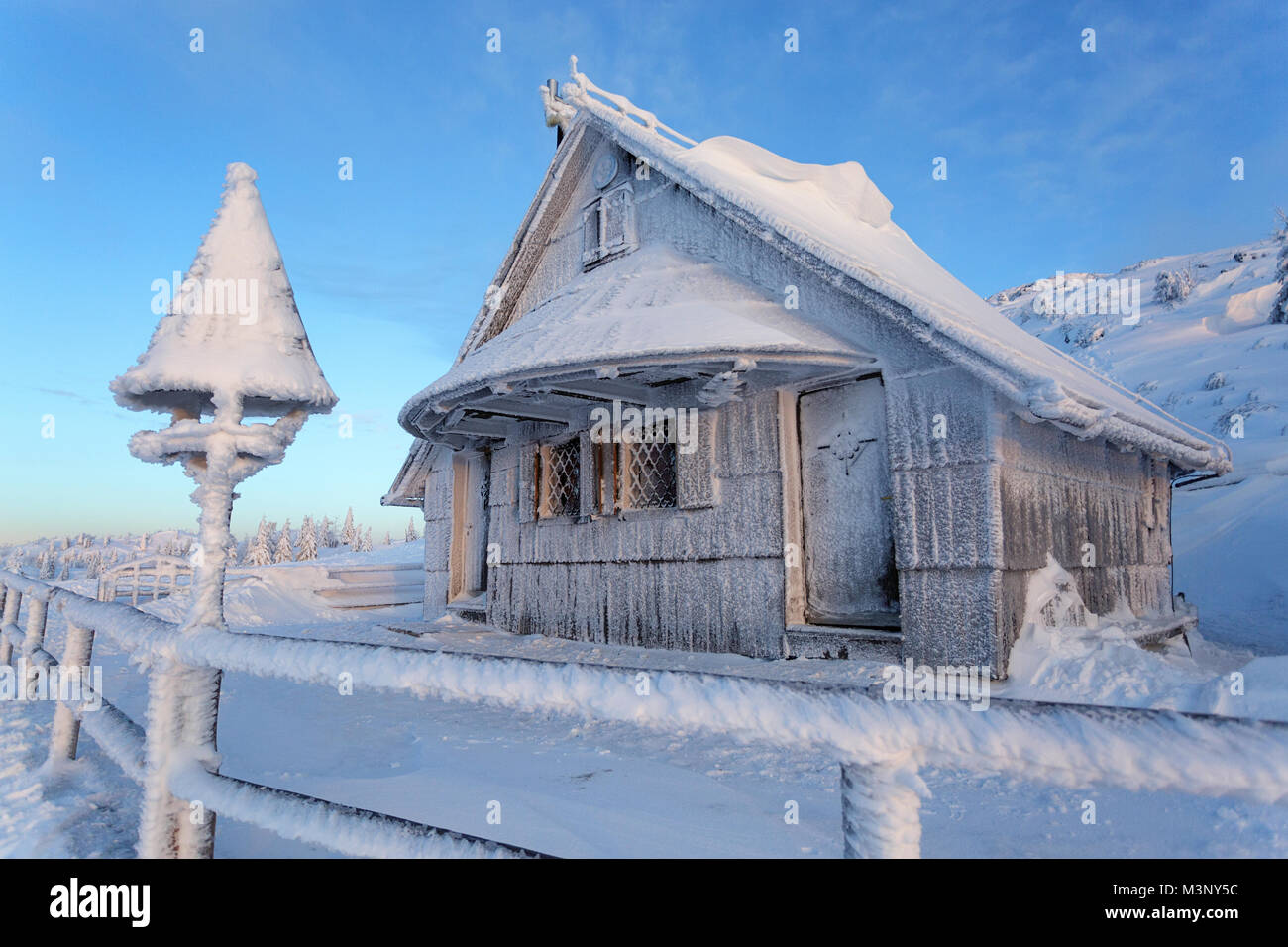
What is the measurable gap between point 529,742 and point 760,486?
3.72m

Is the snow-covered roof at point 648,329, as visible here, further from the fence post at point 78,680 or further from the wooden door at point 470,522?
the fence post at point 78,680

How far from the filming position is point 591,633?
8.84 m

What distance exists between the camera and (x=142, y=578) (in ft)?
68.7

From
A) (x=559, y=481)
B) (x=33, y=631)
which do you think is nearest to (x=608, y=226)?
(x=559, y=481)

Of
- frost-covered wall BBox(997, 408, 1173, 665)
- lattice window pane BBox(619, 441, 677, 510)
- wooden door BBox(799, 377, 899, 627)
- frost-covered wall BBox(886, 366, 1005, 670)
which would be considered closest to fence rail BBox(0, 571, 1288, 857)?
frost-covered wall BBox(886, 366, 1005, 670)

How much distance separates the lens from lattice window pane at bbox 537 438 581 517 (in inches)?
370

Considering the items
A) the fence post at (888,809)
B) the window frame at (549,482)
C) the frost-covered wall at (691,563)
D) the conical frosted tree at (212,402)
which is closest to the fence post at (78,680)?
the conical frosted tree at (212,402)

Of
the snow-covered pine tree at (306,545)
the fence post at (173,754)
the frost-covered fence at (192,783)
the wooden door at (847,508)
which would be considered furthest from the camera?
the snow-covered pine tree at (306,545)

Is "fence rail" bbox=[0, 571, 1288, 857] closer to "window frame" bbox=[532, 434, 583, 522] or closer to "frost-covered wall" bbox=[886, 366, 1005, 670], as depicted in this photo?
"frost-covered wall" bbox=[886, 366, 1005, 670]

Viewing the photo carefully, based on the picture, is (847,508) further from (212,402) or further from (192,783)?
(192,783)

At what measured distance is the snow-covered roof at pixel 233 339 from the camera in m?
2.48

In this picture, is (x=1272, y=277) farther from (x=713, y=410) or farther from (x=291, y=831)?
(x=291, y=831)

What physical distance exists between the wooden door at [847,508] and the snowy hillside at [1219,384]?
→ 7.40 metres

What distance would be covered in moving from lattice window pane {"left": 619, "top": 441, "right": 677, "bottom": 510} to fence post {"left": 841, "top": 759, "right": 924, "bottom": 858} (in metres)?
7.09
